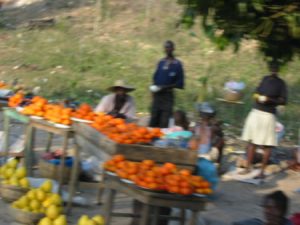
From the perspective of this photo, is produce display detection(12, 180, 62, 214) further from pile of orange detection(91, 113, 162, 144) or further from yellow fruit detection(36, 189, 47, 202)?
pile of orange detection(91, 113, 162, 144)

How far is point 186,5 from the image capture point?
421 cm

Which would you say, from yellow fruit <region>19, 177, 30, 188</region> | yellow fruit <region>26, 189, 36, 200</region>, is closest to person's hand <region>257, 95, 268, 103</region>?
yellow fruit <region>19, 177, 30, 188</region>

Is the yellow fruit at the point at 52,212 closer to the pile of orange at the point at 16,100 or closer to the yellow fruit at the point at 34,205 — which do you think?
the yellow fruit at the point at 34,205

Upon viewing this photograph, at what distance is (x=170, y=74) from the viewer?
9.62 m

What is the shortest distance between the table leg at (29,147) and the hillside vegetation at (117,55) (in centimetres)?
530

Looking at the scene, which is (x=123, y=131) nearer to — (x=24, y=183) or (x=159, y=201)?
(x=159, y=201)

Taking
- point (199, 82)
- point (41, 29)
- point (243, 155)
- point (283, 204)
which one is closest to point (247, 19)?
point (283, 204)

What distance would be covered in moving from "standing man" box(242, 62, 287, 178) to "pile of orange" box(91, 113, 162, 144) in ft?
9.15

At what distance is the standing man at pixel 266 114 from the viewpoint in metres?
8.97

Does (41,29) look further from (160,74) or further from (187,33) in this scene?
(160,74)

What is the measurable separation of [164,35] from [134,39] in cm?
78

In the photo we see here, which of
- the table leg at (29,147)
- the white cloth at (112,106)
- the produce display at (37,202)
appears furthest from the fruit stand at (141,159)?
the white cloth at (112,106)

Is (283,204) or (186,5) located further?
(283,204)

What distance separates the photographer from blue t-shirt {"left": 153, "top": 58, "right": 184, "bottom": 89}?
9.62 m
